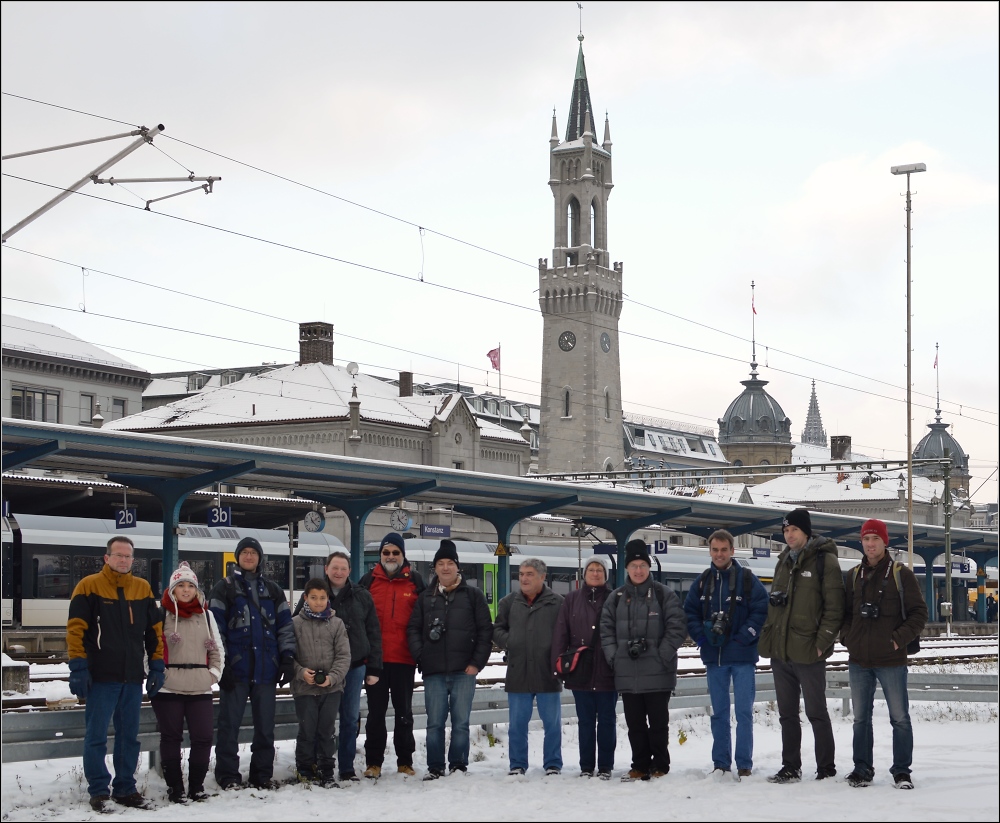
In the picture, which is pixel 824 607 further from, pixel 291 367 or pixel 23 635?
pixel 291 367

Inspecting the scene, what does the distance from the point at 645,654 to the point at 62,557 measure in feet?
72.8

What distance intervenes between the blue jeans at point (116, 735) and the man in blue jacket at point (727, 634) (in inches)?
157

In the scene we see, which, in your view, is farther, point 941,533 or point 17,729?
point 941,533

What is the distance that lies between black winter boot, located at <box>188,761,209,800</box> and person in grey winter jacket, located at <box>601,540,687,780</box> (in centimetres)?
296

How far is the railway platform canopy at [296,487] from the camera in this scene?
21.5 meters

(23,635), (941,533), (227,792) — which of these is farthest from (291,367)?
(227,792)

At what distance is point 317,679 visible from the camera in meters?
10.4

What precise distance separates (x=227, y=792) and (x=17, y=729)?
1419 millimetres

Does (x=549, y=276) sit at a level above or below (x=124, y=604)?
above

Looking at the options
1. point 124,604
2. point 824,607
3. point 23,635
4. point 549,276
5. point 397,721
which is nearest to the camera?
point 124,604

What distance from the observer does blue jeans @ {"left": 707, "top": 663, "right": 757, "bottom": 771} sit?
10578mm

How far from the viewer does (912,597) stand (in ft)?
33.0

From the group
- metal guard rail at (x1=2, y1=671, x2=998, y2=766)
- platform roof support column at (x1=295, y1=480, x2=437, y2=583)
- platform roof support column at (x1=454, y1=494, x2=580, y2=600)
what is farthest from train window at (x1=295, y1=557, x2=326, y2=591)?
metal guard rail at (x1=2, y1=671, x2=998, y2=766)

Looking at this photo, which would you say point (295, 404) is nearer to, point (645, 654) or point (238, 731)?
point (238, 731)
